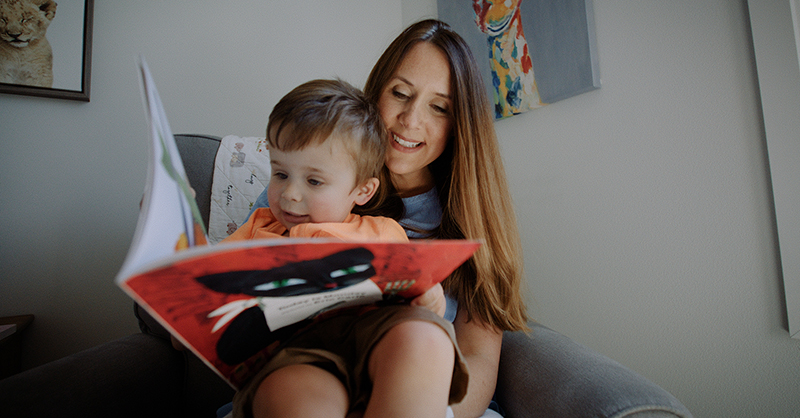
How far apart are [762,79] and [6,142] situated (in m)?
2.26

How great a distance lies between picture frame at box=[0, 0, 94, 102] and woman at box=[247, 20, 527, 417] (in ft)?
3.79

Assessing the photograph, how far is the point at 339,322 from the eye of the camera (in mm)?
664

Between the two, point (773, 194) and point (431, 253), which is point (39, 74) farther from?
point (773, 194)

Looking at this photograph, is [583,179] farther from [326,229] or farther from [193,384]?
[193,384]

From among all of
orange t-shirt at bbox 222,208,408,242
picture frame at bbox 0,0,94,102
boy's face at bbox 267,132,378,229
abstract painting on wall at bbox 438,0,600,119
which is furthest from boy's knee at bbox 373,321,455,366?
picture frame at bbox 0,0,94,102

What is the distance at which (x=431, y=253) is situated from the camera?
18.2 inches

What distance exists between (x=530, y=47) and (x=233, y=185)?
3.78 feet

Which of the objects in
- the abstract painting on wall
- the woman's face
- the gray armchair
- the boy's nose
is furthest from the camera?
the abstract painting on wall

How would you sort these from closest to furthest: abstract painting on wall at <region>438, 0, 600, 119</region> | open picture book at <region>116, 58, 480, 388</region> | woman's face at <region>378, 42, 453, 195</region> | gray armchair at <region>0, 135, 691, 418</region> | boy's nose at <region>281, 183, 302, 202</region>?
open picture book at <region>116, 58, 480, 388</region> < gray armchair at <region>0, 135, 691, 418</region> < boy's nose at <region>281, 183, 302, 202</region> < woman's face at <region>378, 42, 453, 195</region> < abstract painting on wall at <region>438, 0, 600, 119</region>

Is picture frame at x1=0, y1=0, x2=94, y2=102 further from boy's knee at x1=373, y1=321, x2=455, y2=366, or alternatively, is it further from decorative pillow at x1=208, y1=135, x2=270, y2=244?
boy's knee at x1=373, y1=321, x2=455, y2=366

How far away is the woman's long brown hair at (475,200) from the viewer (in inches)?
36.3

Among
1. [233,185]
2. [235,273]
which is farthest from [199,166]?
[235,273]

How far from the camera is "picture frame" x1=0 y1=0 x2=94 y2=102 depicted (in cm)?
142

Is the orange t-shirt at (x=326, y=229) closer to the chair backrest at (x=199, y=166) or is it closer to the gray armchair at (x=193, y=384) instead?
the gray armchair at (x=193, y=384)
